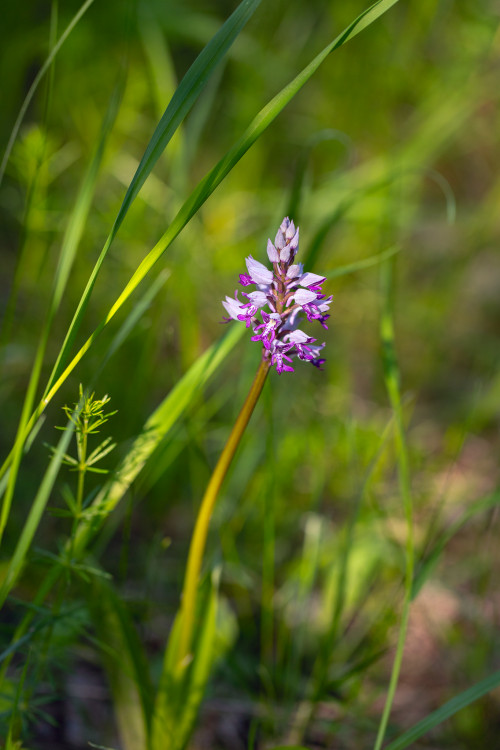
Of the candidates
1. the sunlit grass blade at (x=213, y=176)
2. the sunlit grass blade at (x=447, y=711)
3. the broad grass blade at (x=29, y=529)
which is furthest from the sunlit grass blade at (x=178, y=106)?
the sunlit grass blade at (x=447, y=711)

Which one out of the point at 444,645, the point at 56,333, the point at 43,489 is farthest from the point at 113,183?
the point at 444,645

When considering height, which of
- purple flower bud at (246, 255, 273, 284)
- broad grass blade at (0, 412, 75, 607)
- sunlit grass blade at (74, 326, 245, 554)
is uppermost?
purple flower bud at (246, 255, 273, 284)

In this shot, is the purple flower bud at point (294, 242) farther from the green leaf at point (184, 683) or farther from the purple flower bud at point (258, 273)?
the green leaf at point (184, 683)

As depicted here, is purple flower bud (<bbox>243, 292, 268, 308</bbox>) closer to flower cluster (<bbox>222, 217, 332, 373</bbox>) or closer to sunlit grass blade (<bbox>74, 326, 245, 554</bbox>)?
flower cluster (<bbox>222, 217, 332, 373</bbox>)

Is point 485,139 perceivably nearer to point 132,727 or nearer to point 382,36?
point 382,36

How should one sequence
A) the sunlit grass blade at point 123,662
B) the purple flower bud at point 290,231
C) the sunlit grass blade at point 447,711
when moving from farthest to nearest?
the sunlit grass blade at point 123,662 → the sunlit grass blade at point 447,711 → the purple flower bud at point 290,231

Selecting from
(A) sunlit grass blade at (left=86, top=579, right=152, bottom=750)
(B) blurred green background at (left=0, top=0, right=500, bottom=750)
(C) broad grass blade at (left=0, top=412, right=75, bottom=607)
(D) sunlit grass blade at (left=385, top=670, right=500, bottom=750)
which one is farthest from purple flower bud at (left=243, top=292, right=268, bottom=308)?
(D) sunlit grass blade at (left=385, top=670, right=500, bottom=750)

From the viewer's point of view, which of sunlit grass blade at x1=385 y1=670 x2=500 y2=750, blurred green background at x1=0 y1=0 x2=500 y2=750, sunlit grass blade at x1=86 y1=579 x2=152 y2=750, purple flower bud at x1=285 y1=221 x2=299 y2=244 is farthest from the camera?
blurred green background at x1=0 y1=0 x2=500 y2=750
